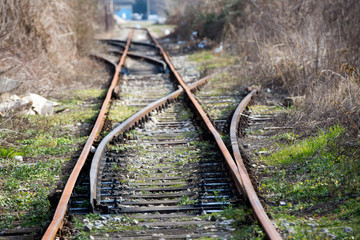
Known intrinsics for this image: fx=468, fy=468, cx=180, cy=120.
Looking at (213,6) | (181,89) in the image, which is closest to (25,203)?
(181,89)

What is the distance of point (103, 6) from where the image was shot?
118ft

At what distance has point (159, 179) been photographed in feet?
17.5

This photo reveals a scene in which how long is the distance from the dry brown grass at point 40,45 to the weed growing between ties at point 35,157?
133 centimetres

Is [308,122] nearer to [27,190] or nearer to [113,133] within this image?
[113,133]

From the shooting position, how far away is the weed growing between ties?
15.0 ft

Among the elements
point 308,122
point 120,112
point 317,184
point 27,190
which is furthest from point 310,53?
point 27,190

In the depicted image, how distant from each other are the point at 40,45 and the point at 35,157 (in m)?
7.17

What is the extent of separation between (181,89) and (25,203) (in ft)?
19.8

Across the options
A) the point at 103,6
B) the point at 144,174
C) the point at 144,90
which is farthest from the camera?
the point at 103,6

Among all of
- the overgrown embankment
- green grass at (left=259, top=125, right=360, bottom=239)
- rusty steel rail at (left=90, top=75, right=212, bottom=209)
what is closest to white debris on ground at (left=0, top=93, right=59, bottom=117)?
rusty steel rail at (left=90, top=75, right=212, bottom=209)

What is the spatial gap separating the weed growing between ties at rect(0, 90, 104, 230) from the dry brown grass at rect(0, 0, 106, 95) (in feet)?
4.36

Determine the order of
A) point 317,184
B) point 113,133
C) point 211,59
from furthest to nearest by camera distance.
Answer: point 211,59 < point 113,133 < point 317,184

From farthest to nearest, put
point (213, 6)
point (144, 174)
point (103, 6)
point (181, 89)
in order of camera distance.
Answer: point (103, 6), point (213, 6), point (181, 89), point (144, 174)

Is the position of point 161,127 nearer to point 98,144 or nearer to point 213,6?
point 98,144
